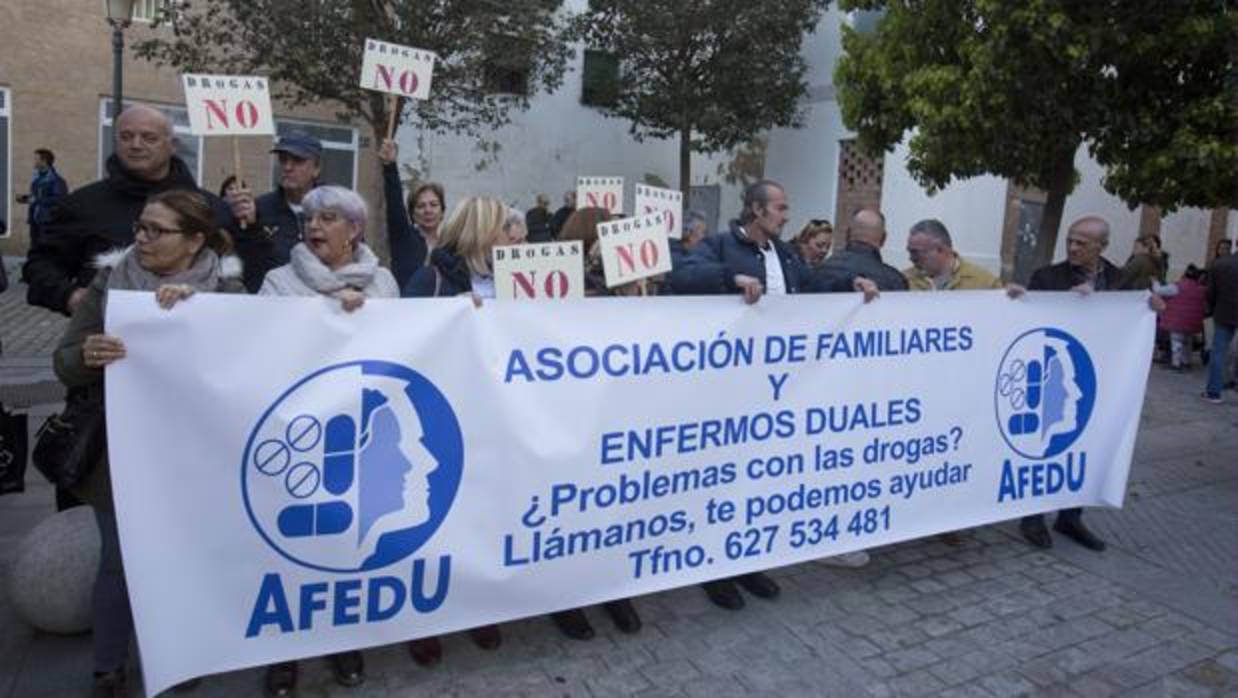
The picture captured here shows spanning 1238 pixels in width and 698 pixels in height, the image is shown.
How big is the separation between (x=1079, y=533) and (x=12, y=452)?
5.17m

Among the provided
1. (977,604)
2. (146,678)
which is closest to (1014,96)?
(977,604)

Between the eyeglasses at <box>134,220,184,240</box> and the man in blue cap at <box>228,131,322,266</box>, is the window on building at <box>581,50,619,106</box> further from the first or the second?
the eyeglasses at <box>134,220,184,240</box>

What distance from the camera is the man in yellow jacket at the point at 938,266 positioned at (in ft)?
16.2

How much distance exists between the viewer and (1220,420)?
8.63 m

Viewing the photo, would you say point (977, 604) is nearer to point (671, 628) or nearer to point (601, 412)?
point (671, 628)

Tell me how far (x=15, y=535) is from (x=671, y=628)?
3143 mm

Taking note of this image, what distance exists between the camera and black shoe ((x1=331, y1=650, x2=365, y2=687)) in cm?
317

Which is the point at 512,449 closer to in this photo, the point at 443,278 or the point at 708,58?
the point at 443,278

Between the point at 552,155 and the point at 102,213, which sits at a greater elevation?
the point at 552,155

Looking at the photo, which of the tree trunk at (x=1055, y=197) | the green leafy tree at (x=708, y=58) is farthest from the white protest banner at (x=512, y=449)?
the green leafy tree at (x=708, y=58)

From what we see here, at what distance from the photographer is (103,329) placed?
280 centimetres

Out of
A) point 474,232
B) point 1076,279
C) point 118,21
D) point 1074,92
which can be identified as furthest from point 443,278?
point 118,21

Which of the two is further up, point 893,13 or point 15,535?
point 893,13

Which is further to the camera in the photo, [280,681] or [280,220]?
[280,220]
